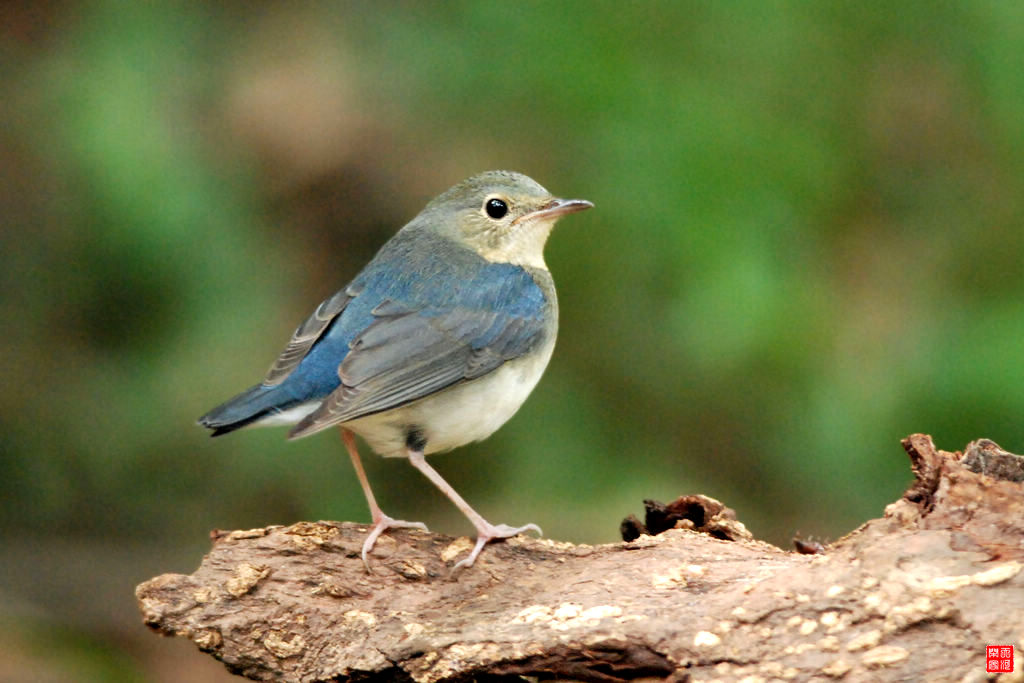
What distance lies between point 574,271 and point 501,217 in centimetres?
125

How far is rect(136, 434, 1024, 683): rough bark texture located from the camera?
3562 mm

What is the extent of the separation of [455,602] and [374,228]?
13.3 ft

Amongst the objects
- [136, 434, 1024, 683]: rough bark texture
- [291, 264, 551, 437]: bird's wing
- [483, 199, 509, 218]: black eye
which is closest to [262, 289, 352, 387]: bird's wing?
[291, 264, 551, 437]: bird's wing

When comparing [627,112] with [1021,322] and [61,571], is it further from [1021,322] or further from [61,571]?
[61,571]

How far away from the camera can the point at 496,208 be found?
18.9ft

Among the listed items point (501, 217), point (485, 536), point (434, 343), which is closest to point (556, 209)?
point (501, 217)

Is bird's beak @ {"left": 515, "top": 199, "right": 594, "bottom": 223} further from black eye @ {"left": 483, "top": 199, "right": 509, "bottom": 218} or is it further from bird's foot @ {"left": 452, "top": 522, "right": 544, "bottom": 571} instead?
bird's foot @ {"left": 452, "top": 522, "right": 544, "bottom": 571}

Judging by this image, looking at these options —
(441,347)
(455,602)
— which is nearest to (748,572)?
(455,602)

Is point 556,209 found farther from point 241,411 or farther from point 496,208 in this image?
point 241,411

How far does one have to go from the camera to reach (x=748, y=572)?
4.04 meters

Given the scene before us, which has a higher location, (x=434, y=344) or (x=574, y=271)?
(x=574, y=271)

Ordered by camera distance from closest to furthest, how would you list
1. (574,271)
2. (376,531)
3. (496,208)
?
(376,531)
(496,208)
(574,271)

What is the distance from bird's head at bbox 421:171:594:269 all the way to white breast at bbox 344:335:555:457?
0.73m

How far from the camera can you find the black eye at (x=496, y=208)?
575cm
